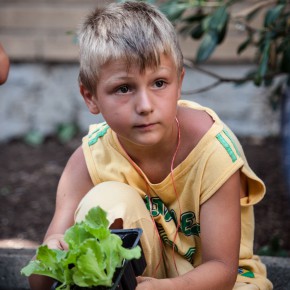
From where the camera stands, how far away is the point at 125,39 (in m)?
2.22

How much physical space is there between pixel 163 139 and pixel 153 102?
0.83ft

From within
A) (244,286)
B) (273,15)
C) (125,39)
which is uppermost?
(125,39)

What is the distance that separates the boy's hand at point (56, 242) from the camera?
2.30 metres

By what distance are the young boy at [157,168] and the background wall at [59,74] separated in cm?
267

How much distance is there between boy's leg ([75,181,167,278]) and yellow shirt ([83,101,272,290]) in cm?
7

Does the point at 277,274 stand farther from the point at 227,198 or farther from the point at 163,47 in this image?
the point at 163,47

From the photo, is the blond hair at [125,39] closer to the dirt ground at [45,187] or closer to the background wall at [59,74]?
the dirt ground at [45,187]

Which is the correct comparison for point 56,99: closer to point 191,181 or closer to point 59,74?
point 59,74

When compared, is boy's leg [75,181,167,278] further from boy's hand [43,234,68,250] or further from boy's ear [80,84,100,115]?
boy's ear [80,84,100,115]

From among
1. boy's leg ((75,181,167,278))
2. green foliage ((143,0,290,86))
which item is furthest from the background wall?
boy's leg ((75,181,167,278))

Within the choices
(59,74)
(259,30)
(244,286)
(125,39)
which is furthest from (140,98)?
(59,74)

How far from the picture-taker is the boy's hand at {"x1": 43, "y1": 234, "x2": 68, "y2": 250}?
2.30 meters

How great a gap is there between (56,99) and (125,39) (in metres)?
3.39

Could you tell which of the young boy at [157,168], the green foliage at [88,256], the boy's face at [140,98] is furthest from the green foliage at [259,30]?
the green foliage at [88,256]
